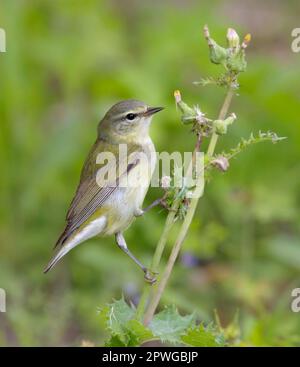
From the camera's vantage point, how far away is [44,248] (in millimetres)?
6953

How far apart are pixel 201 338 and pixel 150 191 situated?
3.39m

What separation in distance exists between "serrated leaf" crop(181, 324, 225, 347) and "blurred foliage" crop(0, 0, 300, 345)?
125cm

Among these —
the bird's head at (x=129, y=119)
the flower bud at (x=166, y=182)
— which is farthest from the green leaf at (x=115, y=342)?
the bird's head at (x=129, y=119)

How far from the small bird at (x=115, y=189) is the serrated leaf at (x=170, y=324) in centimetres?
89

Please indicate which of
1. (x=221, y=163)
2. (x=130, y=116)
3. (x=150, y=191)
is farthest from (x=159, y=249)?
(x=150, y=191)

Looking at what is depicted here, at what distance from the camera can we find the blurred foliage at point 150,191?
6.13 meters

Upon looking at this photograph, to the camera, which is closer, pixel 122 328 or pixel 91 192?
pixel 122 328

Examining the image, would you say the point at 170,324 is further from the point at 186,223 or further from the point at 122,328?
the point at 186,223

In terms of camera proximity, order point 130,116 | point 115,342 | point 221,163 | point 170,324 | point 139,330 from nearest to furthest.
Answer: point 221,163
point 139,330
point 115,342
point 170,324
point 130,116

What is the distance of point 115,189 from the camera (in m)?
4.96

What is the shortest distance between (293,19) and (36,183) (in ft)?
14.4
